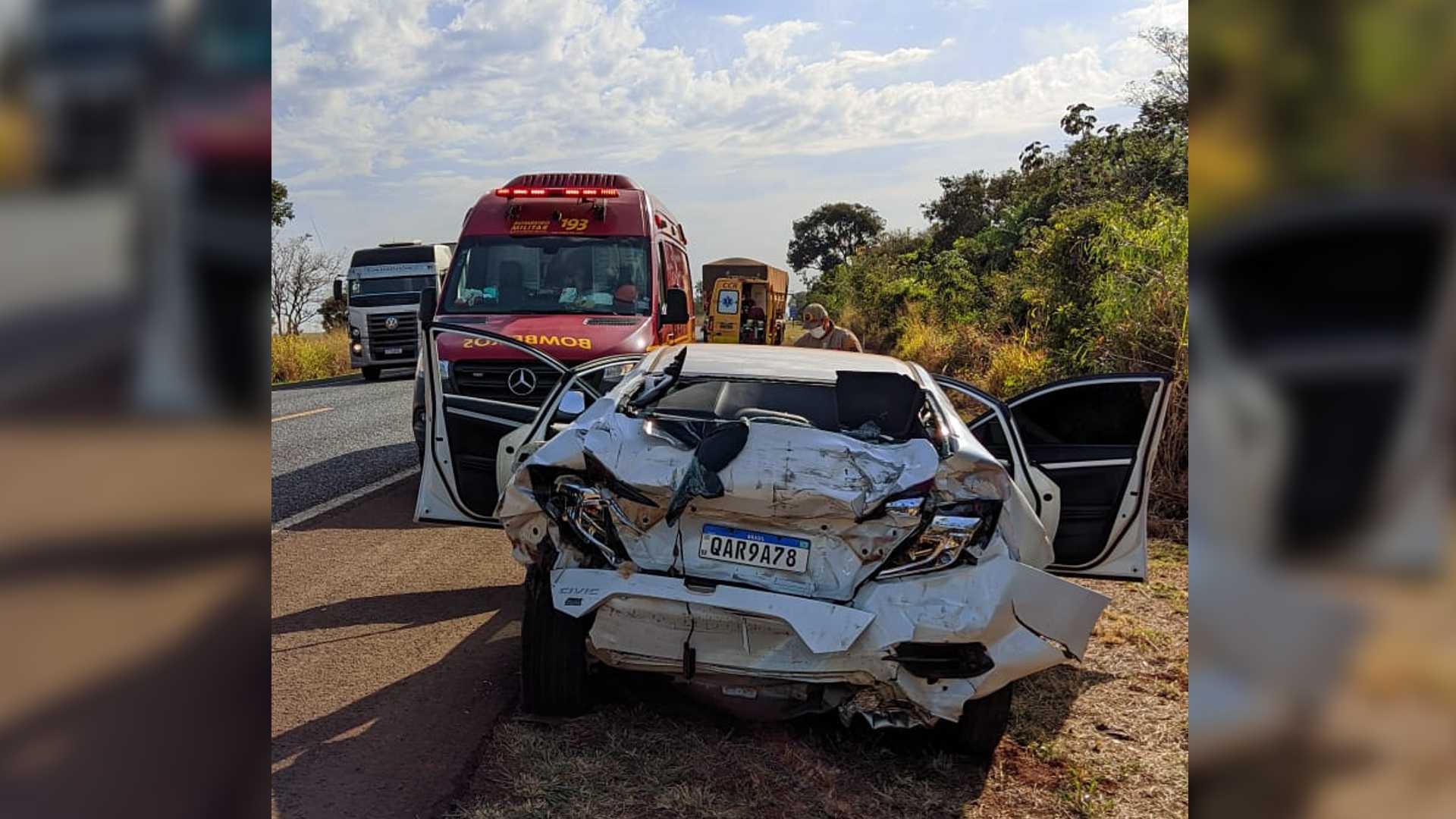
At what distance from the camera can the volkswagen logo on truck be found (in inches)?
337

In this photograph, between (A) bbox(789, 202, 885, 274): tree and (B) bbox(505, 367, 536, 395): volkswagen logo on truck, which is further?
(A) bbox(789, 202, 885, 274): tree

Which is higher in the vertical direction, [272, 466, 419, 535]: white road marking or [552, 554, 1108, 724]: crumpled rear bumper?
[552, 554, 1108, 724]: crumpled rear bumper

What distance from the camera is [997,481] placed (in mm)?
3920

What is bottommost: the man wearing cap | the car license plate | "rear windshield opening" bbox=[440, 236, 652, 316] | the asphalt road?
the asphalt road

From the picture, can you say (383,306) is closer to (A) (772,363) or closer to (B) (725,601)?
(A) (772,363)

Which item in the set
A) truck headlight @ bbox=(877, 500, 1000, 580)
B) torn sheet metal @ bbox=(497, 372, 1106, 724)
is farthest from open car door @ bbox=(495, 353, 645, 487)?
truck headlight @ bbox=(877, 500, 1000, 580)

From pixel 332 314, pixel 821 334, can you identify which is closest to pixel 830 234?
pixel 332 314

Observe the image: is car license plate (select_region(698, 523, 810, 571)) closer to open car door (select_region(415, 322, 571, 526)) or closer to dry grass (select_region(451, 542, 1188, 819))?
dry grass (select_region(451, 542, 1188, 819))

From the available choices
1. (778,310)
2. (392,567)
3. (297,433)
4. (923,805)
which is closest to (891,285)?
(778,310)

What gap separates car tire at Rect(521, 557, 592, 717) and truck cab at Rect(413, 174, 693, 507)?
4553 millimetres
